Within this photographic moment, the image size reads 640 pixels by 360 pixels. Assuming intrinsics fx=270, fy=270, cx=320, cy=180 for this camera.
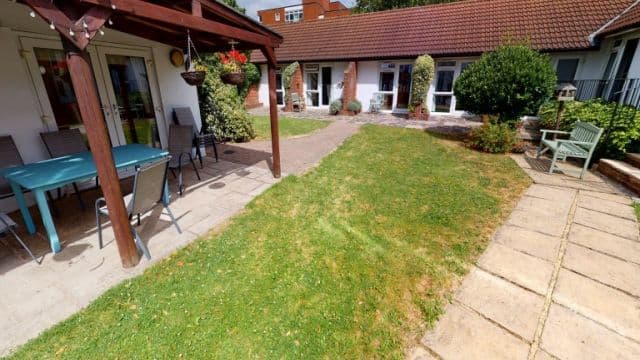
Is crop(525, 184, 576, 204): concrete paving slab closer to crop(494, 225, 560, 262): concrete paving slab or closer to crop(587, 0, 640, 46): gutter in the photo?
crop(494, 225, 560, 262): concrete paving slab

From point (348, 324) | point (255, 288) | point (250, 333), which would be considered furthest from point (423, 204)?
point (250, 333)

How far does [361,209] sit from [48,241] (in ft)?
13.1

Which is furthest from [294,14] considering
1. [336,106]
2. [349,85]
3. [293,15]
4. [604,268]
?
[604,268]

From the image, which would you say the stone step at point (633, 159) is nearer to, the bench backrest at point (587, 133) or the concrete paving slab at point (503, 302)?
the bench backrest at point (587, 133)

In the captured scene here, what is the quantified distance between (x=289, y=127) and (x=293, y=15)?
27.1 meters

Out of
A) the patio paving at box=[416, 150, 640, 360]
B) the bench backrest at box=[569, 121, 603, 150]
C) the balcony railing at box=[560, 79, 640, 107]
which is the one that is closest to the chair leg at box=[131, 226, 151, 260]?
the patio paving at box=[416, 150, 640, 360]

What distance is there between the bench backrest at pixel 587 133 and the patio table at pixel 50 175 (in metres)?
7.44

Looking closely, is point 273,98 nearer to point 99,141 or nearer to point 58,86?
point 99,141

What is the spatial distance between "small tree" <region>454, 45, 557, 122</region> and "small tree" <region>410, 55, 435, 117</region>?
4014 millimetres

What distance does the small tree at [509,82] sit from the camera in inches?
248

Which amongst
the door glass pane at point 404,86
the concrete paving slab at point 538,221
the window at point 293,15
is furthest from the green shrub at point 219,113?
the window at point 293,15

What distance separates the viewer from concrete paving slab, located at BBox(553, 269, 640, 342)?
218 centimetres

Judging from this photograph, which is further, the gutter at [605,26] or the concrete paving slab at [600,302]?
the gutter at [605,26]

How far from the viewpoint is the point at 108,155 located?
8.16 ft
